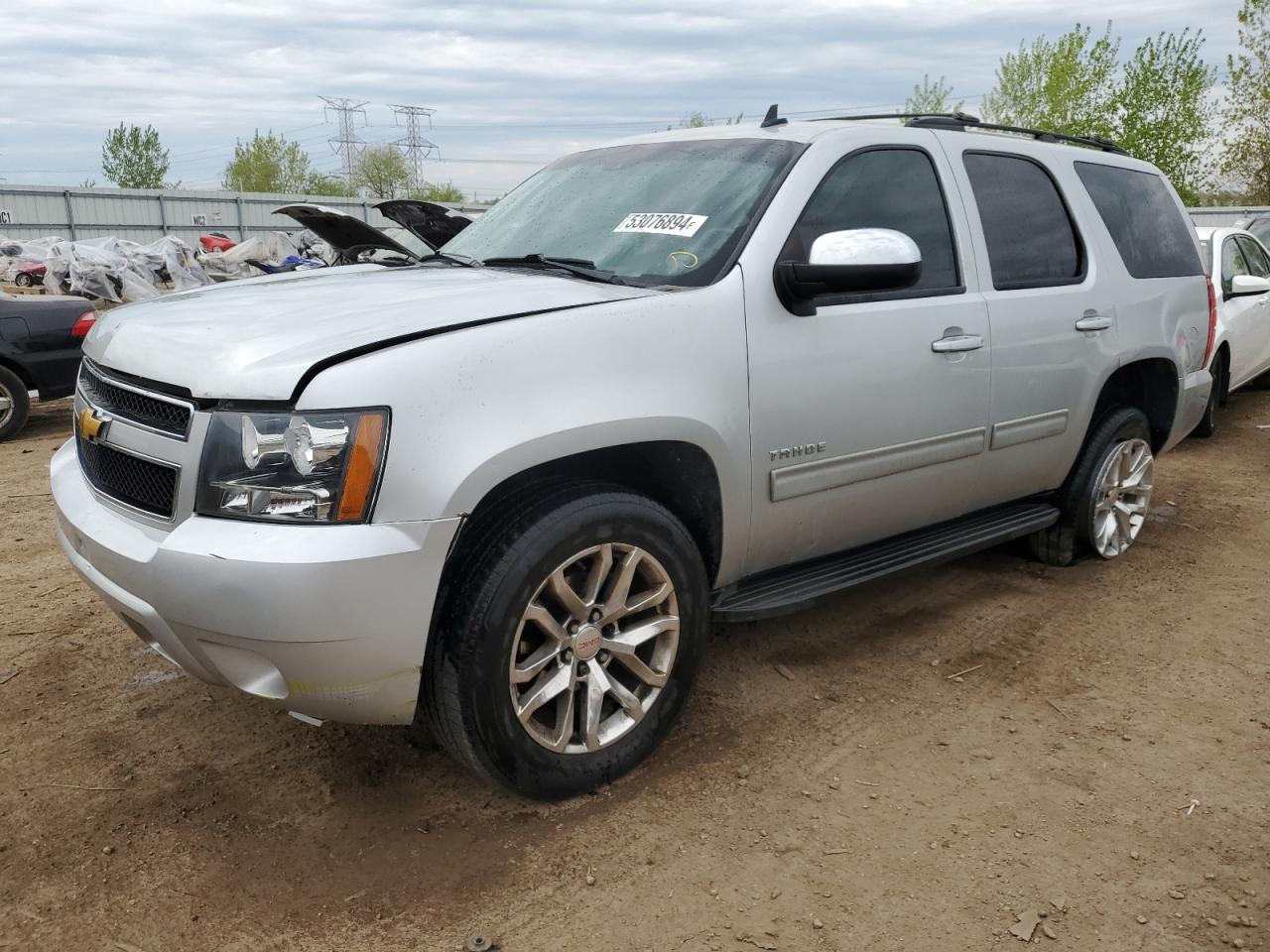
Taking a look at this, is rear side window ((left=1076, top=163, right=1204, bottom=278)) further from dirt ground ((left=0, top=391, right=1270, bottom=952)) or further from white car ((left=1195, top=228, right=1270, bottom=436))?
Answer: white car ((left=1195, top=228, right=1270, bottom=436))

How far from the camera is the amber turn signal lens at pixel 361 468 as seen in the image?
7.71ft

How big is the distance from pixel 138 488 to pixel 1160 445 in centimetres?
469

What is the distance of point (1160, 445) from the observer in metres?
5.20

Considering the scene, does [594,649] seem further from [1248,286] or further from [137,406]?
[1248,286]

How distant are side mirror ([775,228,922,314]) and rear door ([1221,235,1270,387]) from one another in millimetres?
6451

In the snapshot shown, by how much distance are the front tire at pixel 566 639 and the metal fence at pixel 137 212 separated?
27.7 metres

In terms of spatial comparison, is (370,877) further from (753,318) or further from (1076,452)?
(1076,452)

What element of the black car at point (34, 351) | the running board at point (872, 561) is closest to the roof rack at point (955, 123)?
the running board at point (872, 561)

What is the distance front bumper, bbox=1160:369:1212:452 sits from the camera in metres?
Answer: 5.00

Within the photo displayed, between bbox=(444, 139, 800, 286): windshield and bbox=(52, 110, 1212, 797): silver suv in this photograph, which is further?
bbox=(444, 139, 800, 286): windshield

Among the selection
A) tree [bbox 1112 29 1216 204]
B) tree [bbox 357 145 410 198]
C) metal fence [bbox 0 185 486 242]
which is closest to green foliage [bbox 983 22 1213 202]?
tree [bbox 1112 29 1216 204]

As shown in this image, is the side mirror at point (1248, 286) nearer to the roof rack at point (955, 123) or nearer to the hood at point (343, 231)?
the roof rack at point (955, 123)

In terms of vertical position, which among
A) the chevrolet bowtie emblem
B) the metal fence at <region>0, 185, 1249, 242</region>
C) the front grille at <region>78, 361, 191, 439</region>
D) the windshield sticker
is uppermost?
the metal fence at <region>0, 185, 1249, 242</region>

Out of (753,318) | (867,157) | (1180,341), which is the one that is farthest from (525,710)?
(1180,341)
